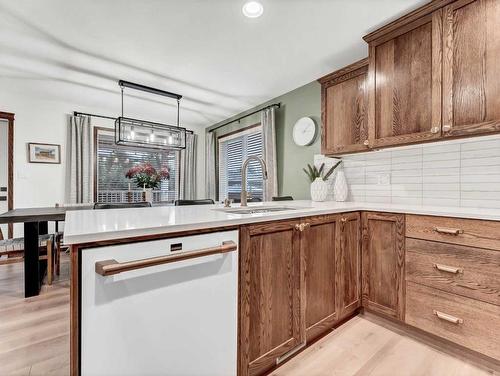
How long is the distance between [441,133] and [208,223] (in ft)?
5.54

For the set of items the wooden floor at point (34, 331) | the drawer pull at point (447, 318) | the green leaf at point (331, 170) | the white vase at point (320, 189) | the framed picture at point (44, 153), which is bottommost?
the wooden floor at point (34, 331)

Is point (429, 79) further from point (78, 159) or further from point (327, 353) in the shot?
point (78, 159)

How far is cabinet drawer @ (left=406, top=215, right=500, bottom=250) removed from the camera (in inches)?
54.9

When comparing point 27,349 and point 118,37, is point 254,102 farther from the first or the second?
point 27,349

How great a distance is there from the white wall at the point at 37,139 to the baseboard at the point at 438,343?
4.21 m

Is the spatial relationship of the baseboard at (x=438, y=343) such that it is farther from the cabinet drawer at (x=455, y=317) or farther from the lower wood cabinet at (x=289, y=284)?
the lower wood cabinet at (x=289, y=284)

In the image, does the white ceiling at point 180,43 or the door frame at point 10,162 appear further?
the door frame at point 10,162

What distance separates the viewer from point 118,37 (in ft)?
7.27

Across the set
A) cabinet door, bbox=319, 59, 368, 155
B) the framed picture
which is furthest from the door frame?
cabinet door, bbox=319, 59, 368, 155

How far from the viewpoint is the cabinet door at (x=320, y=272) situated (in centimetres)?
155

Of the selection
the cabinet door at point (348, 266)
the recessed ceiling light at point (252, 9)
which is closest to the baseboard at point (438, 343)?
the cabinet door at point (348, 266)

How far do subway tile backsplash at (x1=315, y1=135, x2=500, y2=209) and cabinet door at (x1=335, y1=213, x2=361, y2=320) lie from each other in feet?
2.23

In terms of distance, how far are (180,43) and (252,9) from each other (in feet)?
2.64

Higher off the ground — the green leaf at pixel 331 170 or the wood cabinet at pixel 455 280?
the green leaf at pixel 331 170
